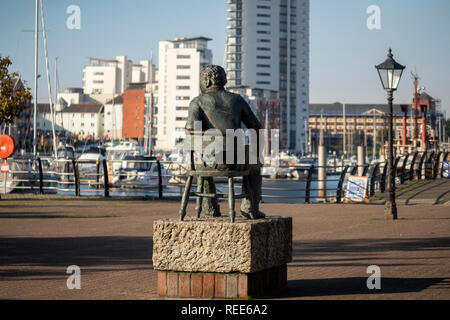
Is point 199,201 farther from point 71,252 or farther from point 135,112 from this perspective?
point 135,112

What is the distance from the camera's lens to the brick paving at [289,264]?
829 centimetres

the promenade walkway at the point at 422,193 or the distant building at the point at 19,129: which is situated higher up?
the distant building at the point at 19,129

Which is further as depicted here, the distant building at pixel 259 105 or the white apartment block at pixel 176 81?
the distant building at pixel 259 105

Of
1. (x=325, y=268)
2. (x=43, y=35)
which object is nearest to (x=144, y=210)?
(x=325, y=268)

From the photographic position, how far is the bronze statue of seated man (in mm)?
8078

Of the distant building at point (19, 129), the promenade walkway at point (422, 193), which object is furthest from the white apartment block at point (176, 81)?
the promenade walkway at point (422, 193)

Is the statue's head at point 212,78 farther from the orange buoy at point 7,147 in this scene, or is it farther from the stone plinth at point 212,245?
the orange buoy at point 7,147

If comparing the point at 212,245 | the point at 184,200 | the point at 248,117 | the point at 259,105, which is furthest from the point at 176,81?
the point at 212,245

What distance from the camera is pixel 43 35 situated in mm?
46750

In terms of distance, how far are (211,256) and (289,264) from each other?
348cm

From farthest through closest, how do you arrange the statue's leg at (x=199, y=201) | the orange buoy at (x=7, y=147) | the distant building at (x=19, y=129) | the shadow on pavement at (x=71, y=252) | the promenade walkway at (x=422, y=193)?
the distant building at (x=19, y=129) < the orange buoy at (x=7, y=147) < the promenade walkway at (x=422, y=193) < the shadow on pavement at (x=71, y=252) < the statue's leg at (x=199, y=201)

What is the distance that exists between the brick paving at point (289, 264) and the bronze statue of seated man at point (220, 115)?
3.56 ft
